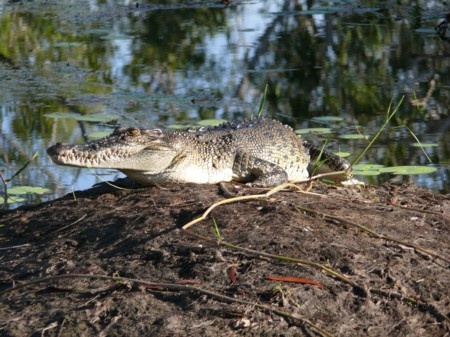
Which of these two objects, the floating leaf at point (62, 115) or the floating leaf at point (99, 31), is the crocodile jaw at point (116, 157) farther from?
the floating leaf at point (99, 31)

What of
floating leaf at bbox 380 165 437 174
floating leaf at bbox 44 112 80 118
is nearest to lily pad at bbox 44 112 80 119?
floating leaf at bbox 44 112 80 118

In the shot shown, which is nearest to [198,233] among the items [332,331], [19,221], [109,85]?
[332,331]

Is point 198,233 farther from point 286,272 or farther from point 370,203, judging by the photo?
point 370,203

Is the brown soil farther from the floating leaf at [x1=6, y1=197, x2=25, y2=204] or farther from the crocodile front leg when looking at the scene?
the floating leaf at [x1=6, y1=197, x2=25, y2=204]

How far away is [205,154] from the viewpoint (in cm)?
577

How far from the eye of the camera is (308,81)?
1114 cm

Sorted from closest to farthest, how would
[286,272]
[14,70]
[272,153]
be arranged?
[286,272], [272,153], [14,70]

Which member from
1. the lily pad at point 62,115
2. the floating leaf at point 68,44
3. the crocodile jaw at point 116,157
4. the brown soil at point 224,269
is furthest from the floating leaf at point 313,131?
the floating leaf at point 68,44

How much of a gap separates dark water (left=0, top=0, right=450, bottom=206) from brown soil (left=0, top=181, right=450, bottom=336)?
1833 millimetres

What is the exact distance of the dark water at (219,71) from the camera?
8625mm

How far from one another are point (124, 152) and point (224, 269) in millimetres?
1482

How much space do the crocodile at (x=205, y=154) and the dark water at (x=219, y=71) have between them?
2.88ft

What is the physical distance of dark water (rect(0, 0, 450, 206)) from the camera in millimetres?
8625

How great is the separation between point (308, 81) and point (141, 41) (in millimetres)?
3435
